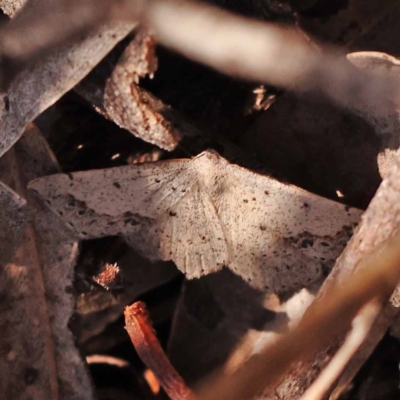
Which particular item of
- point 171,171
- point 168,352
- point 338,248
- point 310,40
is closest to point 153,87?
point 171,171

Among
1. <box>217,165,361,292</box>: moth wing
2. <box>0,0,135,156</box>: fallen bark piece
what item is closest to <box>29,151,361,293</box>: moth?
<box>217,165,361,292</box>: moth wing

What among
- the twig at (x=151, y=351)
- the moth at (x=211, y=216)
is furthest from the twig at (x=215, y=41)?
the twig at (x=151, y=351)

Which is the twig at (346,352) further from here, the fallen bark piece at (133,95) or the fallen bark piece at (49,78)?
the fallen bark piece at (49,78)

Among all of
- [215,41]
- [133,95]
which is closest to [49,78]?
[133,95]

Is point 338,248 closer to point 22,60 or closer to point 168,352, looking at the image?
point 168,352

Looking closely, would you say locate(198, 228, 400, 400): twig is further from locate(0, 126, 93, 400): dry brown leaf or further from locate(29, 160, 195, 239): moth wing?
locate(0, 126, 93, 400): dry brown leaf

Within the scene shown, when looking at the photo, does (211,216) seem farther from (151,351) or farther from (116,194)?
(151,351)
